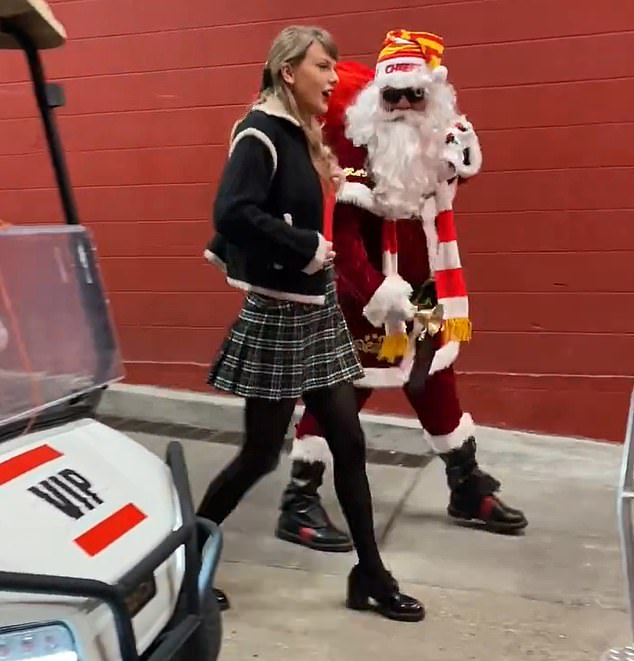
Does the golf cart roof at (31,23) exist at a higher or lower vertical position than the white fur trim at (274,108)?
higher

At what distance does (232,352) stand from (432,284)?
3.00ft

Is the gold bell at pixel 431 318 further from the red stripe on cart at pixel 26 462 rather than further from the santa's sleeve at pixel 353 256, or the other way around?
the red stripe on cart at pixel 26 462

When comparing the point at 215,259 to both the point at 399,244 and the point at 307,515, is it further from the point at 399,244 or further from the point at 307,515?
the point at 307,515

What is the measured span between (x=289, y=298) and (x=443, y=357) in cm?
88

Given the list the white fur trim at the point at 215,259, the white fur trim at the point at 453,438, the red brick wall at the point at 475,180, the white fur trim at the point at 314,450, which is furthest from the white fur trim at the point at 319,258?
the red brick wall at the point at 475,180

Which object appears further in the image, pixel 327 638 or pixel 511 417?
pixel 511 417

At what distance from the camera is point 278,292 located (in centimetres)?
298

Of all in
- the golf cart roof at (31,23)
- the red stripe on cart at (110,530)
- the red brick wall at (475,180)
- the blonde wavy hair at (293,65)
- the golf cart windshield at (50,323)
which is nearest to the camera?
the red stripe on cart at (110,530)

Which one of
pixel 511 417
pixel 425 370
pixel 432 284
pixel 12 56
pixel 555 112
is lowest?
pixel 511 417

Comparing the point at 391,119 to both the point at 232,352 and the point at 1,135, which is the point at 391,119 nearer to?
the point at 232,352

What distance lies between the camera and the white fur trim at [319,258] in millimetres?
2896

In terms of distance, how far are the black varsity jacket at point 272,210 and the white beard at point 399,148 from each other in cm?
50

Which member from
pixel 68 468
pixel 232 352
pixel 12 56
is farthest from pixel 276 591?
pixel 12 56

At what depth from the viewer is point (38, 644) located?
1.60 m
